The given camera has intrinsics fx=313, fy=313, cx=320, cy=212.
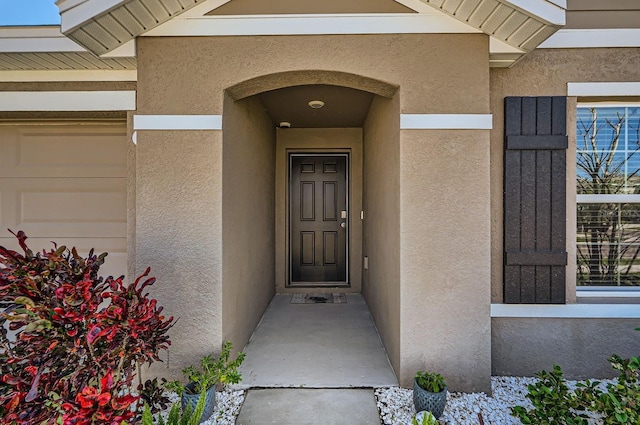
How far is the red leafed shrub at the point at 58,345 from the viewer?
1356 millimetres

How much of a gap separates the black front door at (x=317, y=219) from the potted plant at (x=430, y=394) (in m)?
2.80

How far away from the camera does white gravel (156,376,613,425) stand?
2.10 m

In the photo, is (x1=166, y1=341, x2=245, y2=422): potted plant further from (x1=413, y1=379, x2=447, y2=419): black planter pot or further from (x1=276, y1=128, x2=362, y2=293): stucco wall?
(x1=276, y1=128, x2=362, y2=293): stucco wall

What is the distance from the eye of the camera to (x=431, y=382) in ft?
7.02

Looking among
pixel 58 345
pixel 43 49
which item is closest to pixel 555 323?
pixel 58 345

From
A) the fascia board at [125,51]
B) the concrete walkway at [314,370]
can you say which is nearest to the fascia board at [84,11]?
the fascia board at [125,51]

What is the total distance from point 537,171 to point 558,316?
1.22 meters

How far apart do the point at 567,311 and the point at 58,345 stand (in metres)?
3.49

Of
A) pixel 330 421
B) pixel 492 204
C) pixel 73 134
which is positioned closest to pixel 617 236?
pixel 492 204

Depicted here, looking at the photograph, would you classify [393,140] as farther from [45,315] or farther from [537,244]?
[45,315]

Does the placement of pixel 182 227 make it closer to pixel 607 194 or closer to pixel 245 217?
pixel 245 217

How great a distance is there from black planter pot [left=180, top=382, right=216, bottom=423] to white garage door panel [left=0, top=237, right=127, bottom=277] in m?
1.47

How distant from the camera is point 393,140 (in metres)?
2.60

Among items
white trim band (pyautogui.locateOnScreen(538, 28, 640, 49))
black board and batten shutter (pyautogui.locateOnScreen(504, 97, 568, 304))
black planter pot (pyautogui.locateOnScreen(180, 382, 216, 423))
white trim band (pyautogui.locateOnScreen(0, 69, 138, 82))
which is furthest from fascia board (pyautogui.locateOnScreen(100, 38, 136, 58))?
white trim band (pyautogui.locateOnScreen(538, 28, 640, 49))
